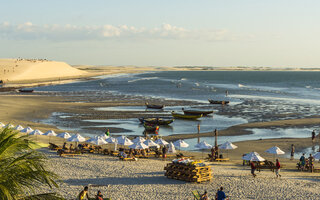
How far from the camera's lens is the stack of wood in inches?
858

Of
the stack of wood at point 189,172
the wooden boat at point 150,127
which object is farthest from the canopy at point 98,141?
the wooden boat at point 150,127

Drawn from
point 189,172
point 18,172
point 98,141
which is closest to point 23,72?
point 98,141

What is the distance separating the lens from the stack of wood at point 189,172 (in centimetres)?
2180

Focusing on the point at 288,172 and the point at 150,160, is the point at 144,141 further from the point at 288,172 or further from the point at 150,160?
the point at 288,172

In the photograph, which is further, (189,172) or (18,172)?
(189,172)

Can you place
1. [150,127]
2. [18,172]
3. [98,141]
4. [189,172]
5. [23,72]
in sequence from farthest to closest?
[23,72]
[150,127]
[98,141]
[189,172]
[18,172]

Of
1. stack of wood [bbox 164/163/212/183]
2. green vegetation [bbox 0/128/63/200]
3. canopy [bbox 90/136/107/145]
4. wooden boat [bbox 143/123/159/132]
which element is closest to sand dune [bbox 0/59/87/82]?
wooden boat [bbox 143/123/159/132]

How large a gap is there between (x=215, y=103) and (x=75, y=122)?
3281 cm

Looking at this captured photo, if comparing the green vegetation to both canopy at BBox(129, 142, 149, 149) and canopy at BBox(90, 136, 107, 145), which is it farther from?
canopy at BBox(90, 136, 107, 145)

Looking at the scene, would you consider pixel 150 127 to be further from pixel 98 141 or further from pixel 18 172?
pixel 18 172

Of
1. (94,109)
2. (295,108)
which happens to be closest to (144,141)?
(94,109)

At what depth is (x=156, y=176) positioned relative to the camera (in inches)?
922

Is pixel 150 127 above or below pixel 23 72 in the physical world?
below

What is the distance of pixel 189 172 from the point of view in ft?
71.8
